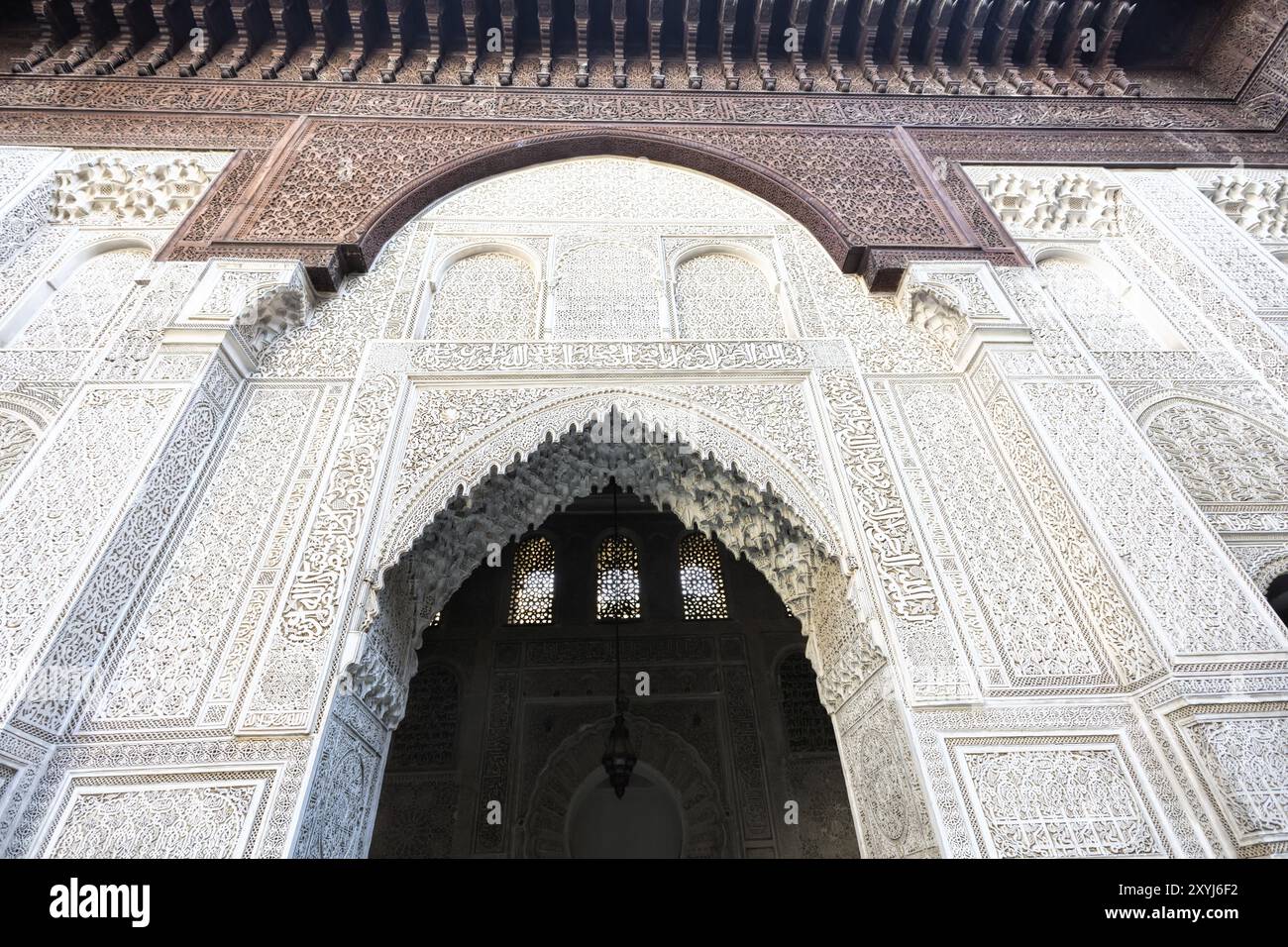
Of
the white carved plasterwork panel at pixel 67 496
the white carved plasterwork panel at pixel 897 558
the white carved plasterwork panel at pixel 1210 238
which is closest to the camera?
the white carved plasterwork panel at pixel 67 496

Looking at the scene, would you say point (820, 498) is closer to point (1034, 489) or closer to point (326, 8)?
point (1034, 489)

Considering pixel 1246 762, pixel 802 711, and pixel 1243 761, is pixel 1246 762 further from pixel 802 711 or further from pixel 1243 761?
pixel 802 711

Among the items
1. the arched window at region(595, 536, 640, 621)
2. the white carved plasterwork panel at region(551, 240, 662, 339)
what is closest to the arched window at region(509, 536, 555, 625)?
the arched window at region(595, 536, 640, 621)

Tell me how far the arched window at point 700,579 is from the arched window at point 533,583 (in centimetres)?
117

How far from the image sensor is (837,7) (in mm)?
4867

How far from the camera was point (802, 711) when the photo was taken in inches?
208

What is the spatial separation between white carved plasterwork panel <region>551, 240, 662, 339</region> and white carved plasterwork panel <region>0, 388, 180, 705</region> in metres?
1.87

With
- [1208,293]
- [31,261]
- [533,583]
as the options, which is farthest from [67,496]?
[1208,293]

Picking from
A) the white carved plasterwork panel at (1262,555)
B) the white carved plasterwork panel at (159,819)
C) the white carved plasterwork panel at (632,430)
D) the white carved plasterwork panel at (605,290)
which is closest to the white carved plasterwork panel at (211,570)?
the white carved plasterwork panel at (159,819)

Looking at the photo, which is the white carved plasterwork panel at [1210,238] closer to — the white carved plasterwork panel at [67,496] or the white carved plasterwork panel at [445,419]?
the white carved plasterwork panel at [445,419]

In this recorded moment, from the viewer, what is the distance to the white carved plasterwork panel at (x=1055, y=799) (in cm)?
206

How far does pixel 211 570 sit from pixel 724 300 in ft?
9.18

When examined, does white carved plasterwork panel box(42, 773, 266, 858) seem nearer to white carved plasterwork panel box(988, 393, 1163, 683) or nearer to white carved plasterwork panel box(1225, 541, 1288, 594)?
white carved plasterwork panel box(988, 393, 1163, 683)

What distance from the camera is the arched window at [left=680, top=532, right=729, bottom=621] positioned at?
18.8 feet
